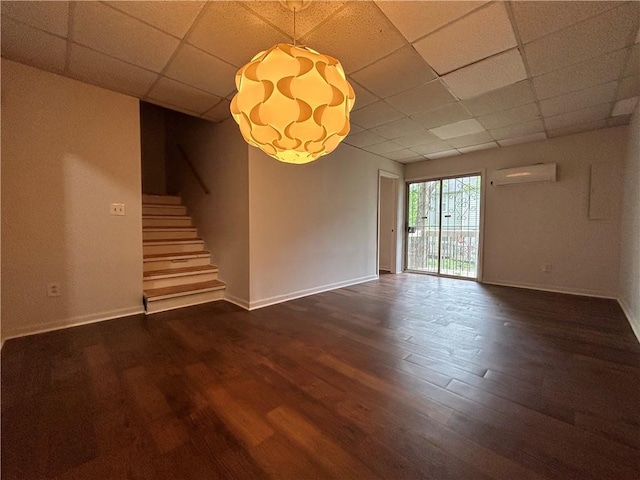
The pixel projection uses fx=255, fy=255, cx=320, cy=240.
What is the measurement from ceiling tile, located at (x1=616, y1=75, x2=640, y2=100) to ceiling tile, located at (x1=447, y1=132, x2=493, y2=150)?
1290 mm

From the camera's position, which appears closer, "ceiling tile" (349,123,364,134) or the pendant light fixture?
the pendant light fixture

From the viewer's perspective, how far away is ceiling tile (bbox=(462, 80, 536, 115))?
2.47m

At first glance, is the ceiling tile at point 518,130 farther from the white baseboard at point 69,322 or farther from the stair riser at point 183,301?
the white baseboard at point 69,322

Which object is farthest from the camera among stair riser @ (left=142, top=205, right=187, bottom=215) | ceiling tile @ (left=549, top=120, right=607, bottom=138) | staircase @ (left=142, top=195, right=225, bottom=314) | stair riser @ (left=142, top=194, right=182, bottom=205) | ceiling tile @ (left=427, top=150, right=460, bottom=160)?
ceiling tile @ (left=427, top=150, right=460, bottom=160)

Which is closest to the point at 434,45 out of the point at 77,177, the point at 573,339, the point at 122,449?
the point at 573,339

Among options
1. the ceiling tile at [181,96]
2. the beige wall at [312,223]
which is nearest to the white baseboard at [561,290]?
the beige wall at [312,223]

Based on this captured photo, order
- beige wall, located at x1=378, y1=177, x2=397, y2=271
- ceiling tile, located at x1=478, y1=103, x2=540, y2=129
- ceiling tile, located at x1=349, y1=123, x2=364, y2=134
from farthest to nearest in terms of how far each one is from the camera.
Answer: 1. beige wall, located at x1=378, y1=177, x2=397, y2=271
2. ceiling tile, located at x1=349, y1=123, x2=364, y2=134
3. ceiling tile, located at x1=478, y1=103, x2=540, y2=129

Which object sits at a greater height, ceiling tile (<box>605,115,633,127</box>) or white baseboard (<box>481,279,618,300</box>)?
ceiling tile (<box>605,115,633,127</box>)

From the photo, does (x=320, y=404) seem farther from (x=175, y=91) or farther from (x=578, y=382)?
(x=175, y=91)

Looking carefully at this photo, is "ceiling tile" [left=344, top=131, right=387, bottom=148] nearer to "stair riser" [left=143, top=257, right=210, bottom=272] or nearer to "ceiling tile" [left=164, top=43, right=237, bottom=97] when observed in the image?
"ceiling tile" [left=164, top=43, right=237, bottom=97]

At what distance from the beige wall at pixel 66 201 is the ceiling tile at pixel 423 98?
111 inches

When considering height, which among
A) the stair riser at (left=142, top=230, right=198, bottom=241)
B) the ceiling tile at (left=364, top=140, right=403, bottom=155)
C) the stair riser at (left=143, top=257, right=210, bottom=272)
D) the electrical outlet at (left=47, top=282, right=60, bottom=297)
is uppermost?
the ceiling tile at (left=364, top=140, right=403, bottom=155)

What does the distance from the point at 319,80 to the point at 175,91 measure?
6.60ft

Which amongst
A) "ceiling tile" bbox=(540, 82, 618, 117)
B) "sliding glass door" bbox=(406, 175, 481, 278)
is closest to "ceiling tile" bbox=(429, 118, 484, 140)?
"ceiling tile" bbox=(540, 82, 618, 117)
